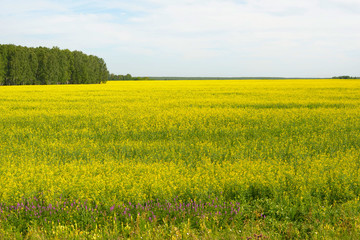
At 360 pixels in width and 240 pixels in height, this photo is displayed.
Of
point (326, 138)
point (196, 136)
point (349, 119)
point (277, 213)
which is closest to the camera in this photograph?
point (277, 213)

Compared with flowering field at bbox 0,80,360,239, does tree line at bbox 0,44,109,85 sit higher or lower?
higher

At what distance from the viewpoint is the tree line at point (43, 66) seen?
229 feet

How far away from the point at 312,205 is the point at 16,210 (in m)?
5.22

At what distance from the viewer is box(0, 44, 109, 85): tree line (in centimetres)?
6971

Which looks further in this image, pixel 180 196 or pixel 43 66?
pixel 43 66

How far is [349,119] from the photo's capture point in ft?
51.2

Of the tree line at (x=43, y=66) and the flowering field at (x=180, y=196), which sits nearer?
the flowering field at (x=180, y=196)

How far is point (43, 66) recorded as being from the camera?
7519cm

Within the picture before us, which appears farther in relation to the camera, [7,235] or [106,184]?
[106,184]

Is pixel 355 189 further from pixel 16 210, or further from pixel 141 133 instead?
pixel 141 133

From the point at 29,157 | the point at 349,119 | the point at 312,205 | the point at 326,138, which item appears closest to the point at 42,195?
the point at 29,157

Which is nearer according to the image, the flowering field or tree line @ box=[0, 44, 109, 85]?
the flowering field

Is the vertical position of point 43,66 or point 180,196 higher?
point 43,66

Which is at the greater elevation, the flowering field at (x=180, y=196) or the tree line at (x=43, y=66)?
the tree line at (x=43, y=66)
